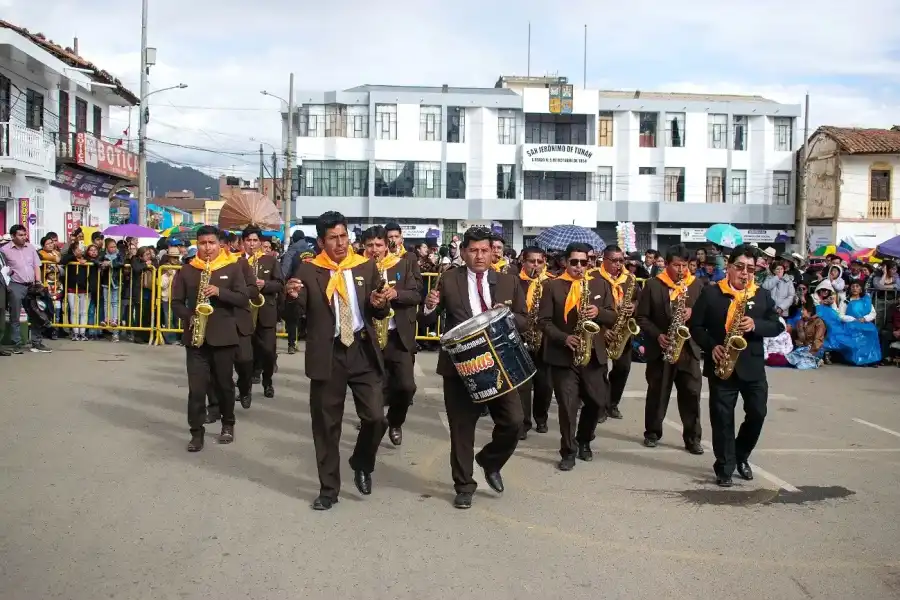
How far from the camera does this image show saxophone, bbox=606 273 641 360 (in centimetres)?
800

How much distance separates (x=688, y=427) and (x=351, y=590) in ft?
14.8

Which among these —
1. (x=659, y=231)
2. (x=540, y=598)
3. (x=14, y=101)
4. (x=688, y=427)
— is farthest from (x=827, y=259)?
(x=659, y=231)

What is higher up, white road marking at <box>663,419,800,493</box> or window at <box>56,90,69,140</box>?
window at <box>56,90,69,140</box>

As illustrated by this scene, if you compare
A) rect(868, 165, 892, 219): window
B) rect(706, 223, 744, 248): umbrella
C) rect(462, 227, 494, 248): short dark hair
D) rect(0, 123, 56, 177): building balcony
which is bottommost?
rect(462, 227, 494, 248): short dark hair

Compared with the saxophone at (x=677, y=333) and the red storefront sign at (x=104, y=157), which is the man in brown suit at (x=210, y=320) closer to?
the saxophone at (x=677, y=333)

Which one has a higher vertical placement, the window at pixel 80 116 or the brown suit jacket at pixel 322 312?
the window at pixel 80 116

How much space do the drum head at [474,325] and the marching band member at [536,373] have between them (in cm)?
224

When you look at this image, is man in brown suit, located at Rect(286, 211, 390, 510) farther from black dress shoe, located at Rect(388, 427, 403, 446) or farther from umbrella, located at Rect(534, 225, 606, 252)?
umbrella, located at Rect(534, 225, 606, 252)

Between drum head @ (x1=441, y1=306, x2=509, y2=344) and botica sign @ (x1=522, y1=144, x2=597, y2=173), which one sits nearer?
drum head @ (x1=441, y1=306, x2=509, y2=344)

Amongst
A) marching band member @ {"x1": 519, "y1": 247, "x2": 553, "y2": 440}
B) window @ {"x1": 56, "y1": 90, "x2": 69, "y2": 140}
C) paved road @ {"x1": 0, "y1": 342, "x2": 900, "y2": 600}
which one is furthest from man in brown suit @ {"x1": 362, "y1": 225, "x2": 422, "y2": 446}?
window @ {"x1": 56, "y1": 90, "x2": 69, "y2": 140}

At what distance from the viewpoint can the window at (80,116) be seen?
29500 millimetres

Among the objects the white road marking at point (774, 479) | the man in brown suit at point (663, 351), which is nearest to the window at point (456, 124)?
the man in brown suit at point (663, 351)

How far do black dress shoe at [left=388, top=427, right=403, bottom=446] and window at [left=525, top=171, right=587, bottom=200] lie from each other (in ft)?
139

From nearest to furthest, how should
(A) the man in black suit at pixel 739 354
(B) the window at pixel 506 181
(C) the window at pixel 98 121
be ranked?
(A) the man in black suit at pixel 739 354 → (C) the window at pixel 98 121 → (B) the window at pixel 506 181
